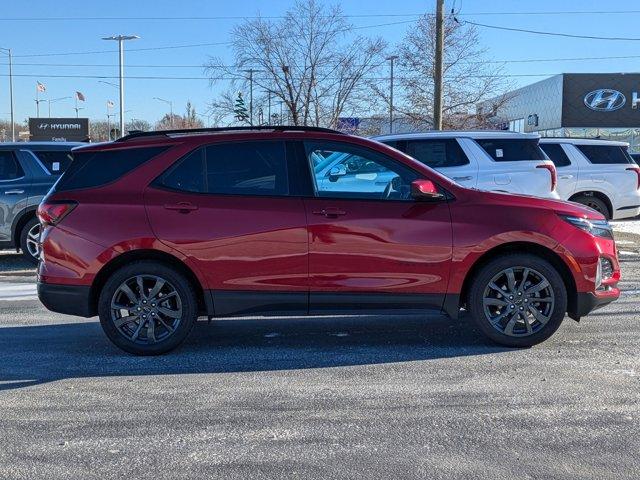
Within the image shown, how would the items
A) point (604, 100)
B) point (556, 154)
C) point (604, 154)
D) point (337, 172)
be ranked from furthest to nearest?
point (604, 100) < point (604, 154) < point (556, 154) < point (337, 172)

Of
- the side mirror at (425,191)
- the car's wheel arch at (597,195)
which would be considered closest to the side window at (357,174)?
the side mirror at (425,191)

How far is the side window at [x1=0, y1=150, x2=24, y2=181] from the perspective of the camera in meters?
10.5

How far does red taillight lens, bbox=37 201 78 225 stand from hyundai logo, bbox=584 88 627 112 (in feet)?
141

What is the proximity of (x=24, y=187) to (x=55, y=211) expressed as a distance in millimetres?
5472

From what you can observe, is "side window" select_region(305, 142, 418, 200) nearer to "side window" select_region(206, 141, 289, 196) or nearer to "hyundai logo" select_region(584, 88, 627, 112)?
"side window" select_region(206, 141, 289, 196)

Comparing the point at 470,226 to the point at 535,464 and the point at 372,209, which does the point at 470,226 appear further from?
the point at 535,464

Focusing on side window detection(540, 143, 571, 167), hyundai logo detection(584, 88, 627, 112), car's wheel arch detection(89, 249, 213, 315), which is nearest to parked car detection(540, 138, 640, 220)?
side window detection(540, 143, 571, 167)

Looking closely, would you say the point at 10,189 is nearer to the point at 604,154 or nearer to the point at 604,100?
the point at 604,154

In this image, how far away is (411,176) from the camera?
5.56 m

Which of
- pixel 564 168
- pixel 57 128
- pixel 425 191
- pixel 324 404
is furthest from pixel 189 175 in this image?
pixel 57 128

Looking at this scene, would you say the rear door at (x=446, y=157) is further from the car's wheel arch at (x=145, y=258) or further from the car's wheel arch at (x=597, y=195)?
the car's wheel arch at (x=145, y=258)

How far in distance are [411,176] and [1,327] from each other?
434 centimetres

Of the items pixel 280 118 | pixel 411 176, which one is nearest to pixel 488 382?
pixel 411 176

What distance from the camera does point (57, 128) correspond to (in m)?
58.2
